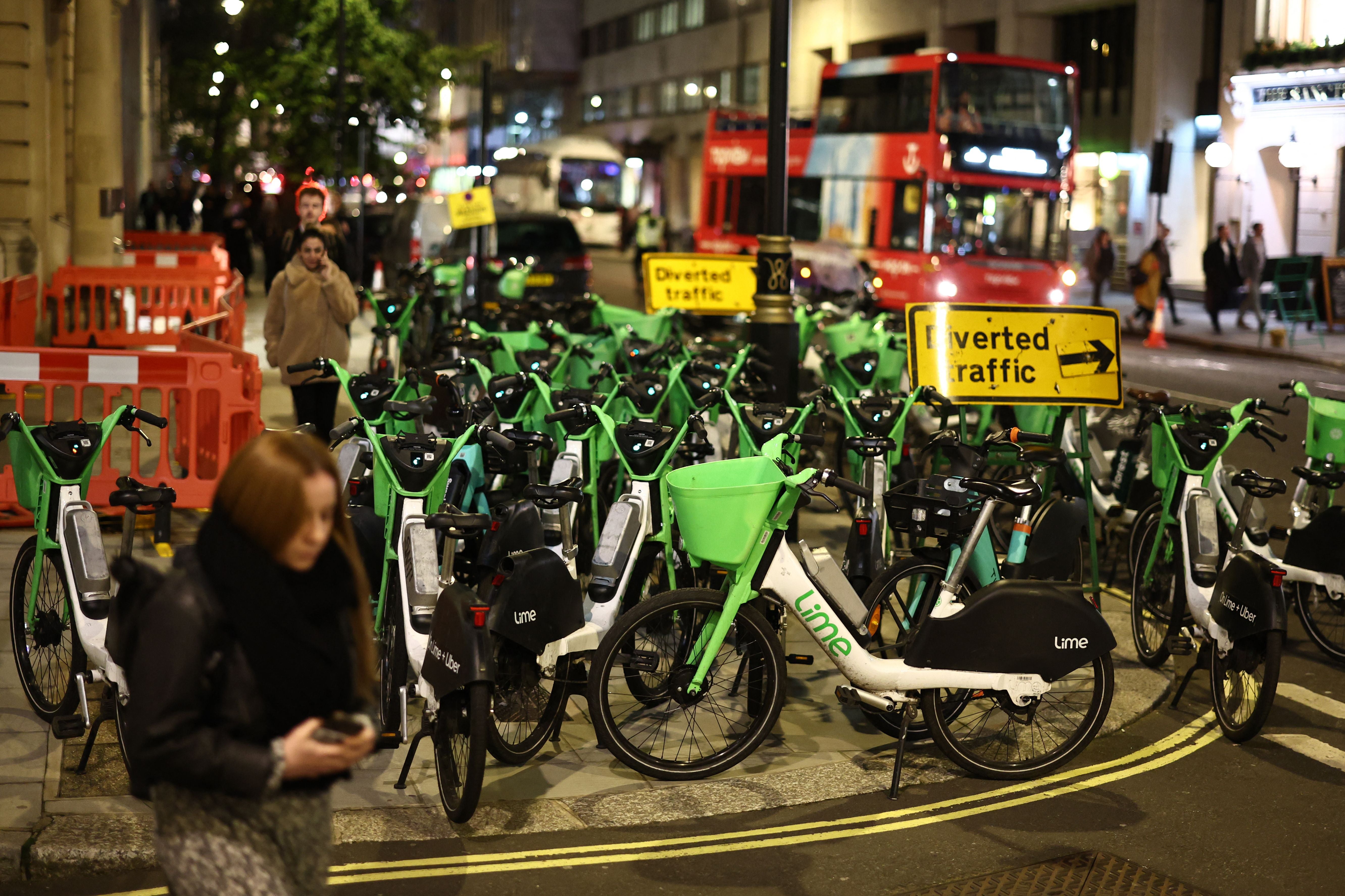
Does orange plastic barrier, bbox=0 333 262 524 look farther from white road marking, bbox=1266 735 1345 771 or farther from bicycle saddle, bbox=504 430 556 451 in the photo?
white road marking, bbox=1266 735 1345 771

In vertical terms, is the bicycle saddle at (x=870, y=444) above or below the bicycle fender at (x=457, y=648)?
above

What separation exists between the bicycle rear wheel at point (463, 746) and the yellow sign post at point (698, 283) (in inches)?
302

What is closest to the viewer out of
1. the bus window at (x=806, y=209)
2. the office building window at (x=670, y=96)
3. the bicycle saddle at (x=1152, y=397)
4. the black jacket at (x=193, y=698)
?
the black jacket at (x=193, y=698)

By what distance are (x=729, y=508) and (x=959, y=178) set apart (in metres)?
16.7

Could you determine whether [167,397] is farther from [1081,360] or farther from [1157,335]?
[1157,335]

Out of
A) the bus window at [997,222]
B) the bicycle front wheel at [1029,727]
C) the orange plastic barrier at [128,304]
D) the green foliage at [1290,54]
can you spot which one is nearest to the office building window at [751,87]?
the green foliage at [1290,54]

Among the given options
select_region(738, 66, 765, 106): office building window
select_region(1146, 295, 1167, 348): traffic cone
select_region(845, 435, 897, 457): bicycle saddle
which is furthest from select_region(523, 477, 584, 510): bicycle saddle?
select_region(738, 66, 765, 106): office building window

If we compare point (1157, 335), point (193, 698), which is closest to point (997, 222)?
point (1157, 335)

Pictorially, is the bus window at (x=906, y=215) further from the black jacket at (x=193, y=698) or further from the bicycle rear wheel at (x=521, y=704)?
the black jacket at (x=193, y=698)

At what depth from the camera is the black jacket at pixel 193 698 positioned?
2678 mm

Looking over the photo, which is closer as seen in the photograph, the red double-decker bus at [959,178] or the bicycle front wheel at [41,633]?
the bicycle front wheel at [41,633]

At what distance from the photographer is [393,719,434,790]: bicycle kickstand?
503cm

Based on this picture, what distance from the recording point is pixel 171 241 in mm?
26766

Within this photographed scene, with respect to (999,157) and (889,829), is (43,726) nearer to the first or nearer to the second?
(889,829)
